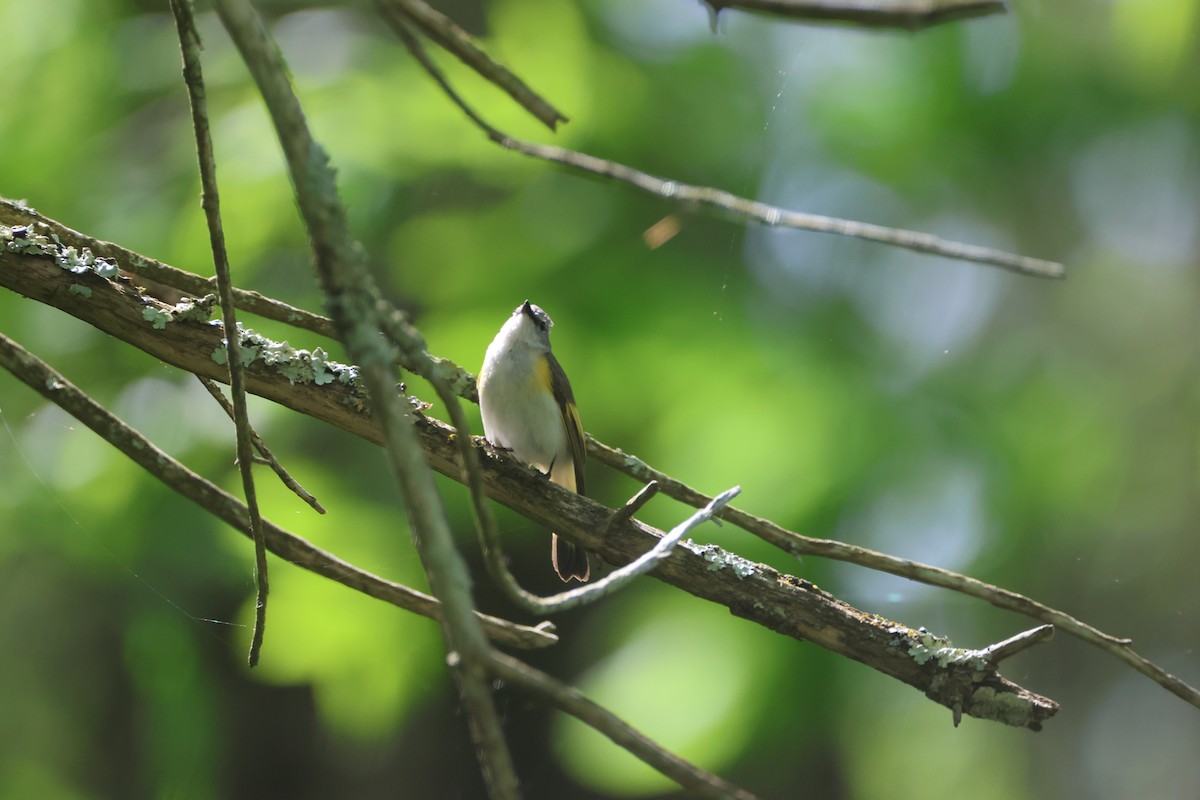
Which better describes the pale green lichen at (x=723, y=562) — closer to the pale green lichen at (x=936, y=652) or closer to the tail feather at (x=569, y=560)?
the pale green lichen at (x=936, y=652)

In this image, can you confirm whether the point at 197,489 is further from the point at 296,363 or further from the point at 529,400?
the point at 529,400

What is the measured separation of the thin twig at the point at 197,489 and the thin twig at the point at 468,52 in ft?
2.23

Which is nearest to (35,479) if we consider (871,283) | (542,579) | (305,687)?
(305,687)

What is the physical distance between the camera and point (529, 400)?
340cm

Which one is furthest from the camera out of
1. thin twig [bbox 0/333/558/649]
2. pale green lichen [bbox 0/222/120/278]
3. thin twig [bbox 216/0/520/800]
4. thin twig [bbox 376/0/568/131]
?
pale green lichen [bbox 0/222/120/278]

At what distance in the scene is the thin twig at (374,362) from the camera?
0.80 m

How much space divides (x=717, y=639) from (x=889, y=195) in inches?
89.4

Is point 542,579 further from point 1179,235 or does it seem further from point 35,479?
point 1179,235

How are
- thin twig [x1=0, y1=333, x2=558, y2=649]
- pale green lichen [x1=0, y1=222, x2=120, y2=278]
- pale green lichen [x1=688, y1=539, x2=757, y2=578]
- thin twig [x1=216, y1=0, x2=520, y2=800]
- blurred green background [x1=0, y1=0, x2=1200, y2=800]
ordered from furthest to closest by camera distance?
blurred green background [x1=0, y1=0, x2=1200, y2=800] < pale green lichen [x1=688, y1=539, x2=757, y2=578] < pale green lichen [x1=0, y1=222, x2=120, y2=278] < thin twig [x1=0, y1=333, x2=558, y2=649] < thin twig [x1=216, y1=0, x2=520, y2=800]

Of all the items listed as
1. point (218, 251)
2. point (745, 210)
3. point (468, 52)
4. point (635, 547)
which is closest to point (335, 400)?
point (218, 251)

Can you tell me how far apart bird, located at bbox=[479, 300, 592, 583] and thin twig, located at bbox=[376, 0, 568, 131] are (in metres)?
2.22

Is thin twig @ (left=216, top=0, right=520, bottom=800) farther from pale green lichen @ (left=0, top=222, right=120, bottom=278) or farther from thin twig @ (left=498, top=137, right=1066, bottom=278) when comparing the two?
pale green lichen @ (left=0, top=222, right=120, bottom=278)

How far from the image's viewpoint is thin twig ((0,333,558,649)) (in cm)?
132

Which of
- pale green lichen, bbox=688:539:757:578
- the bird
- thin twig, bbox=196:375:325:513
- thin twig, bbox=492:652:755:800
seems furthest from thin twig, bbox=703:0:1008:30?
the bird
